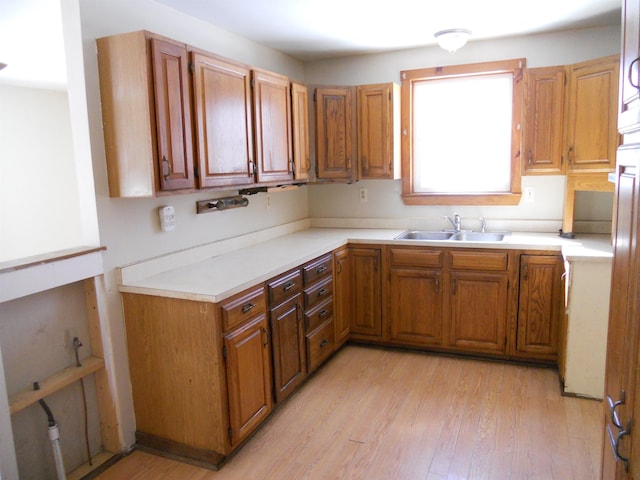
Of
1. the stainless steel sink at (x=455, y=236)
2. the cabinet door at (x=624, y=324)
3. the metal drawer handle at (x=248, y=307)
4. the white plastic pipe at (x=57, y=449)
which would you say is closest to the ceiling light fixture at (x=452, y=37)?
→ the stainless steel sink at (x=455, y=236)

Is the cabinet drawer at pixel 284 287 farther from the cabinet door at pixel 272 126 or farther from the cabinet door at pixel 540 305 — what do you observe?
the cabinet door at pixel 540 305

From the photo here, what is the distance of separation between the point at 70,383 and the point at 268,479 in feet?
3.37

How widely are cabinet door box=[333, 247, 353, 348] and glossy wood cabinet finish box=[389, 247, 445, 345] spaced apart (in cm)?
32

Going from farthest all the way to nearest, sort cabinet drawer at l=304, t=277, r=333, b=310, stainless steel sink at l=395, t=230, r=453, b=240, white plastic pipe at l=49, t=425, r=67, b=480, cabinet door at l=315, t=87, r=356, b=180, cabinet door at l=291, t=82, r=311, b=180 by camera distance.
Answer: stainless steel sink at l=395, t=230, r=453, b=240 < cabinet door at l=315, t=87, r=356, b=180 < cabinet door at l=291, t=82, r=311, b=180 < cabinet drawer at l=304, t=277, r=333, b=310 < white plastic pipe at l=49, t=425, r=67, b=480

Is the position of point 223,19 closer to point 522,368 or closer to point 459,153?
point 459,153

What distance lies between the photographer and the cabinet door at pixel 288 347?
2.69 meters

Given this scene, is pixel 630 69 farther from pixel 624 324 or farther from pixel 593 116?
pixel 593 116

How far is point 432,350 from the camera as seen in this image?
3541 millimetres

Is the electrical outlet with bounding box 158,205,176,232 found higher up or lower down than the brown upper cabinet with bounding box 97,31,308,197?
lower down

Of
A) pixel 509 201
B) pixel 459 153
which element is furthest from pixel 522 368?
pixel 459 153

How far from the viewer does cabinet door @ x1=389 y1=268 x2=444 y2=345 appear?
11.3 ft

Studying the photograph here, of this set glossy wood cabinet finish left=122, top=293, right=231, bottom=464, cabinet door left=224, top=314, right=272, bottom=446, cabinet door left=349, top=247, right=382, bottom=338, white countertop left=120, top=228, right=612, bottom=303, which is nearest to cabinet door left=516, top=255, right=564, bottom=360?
white countertop left=120, top=228, right=612, bottom=303

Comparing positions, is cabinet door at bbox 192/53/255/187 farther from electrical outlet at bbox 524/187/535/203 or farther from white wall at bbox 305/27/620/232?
electrical outlet at bbox 524/187/535/203

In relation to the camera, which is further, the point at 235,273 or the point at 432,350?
the point at 432,350
